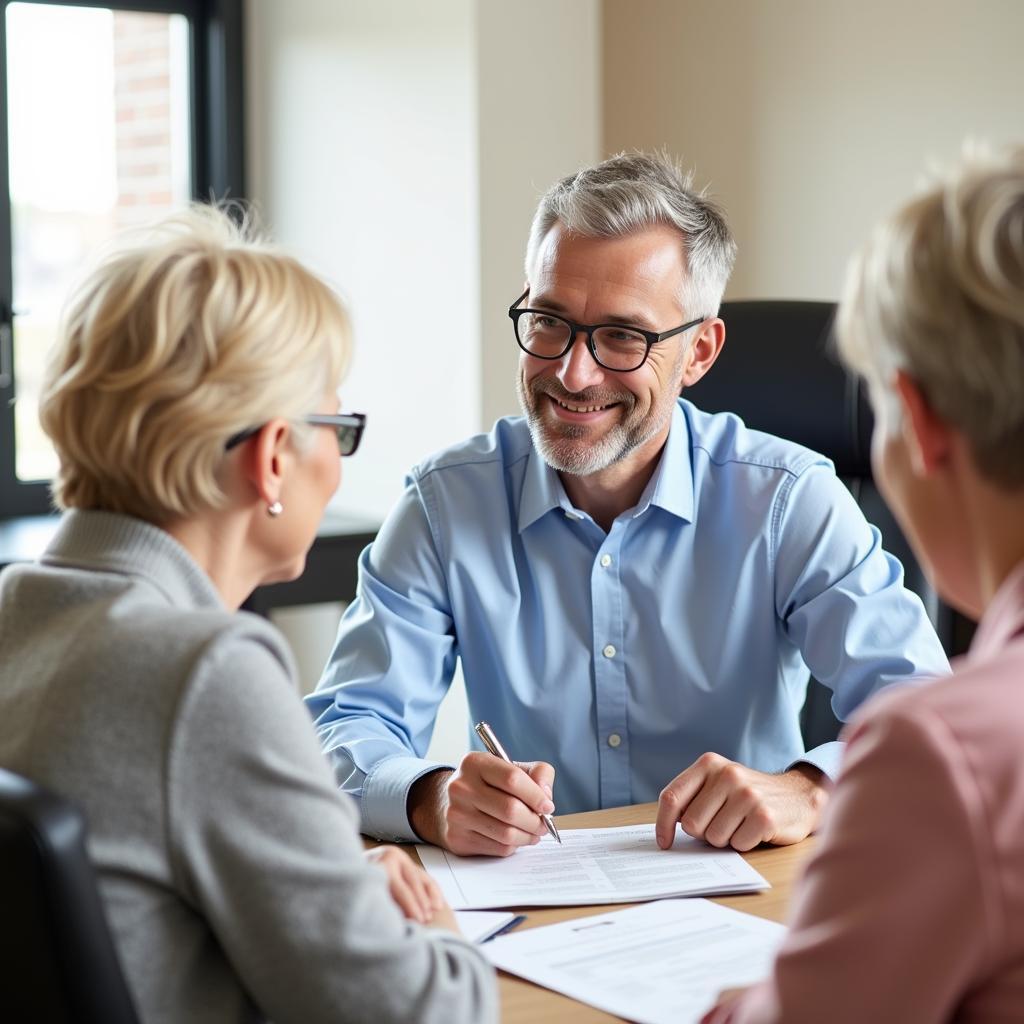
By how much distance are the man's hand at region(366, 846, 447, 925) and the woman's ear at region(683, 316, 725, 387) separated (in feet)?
3.23

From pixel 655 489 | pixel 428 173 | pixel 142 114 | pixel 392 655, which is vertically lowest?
pixel 392 655

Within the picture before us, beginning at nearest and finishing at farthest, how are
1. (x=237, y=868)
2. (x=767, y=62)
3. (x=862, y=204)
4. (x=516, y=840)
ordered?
(x=237, y=868)
(x=516, y=840)
(x=862, y=204)
(x=767, y=62)

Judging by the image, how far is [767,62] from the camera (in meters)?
3.22

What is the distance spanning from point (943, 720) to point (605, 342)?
1.21 metres

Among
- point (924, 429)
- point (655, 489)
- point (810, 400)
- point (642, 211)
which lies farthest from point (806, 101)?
point (924, 429)

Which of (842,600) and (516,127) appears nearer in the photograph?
(842,600)

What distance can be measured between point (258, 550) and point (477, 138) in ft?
7.21

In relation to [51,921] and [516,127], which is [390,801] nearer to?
[51,921]

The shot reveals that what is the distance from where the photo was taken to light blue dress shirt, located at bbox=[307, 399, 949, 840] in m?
1.94

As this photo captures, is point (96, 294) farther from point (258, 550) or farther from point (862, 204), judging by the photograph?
point (862, 204)

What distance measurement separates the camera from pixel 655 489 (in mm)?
1984

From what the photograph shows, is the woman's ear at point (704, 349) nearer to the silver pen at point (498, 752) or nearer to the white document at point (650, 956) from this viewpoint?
the silver pen at point (498, 752)

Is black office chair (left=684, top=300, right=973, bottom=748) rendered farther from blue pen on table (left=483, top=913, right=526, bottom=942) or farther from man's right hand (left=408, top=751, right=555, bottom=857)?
blue pen on table (left=483, top=913, right=526, bottom=942)

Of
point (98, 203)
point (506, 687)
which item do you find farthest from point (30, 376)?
point (506, 687)
